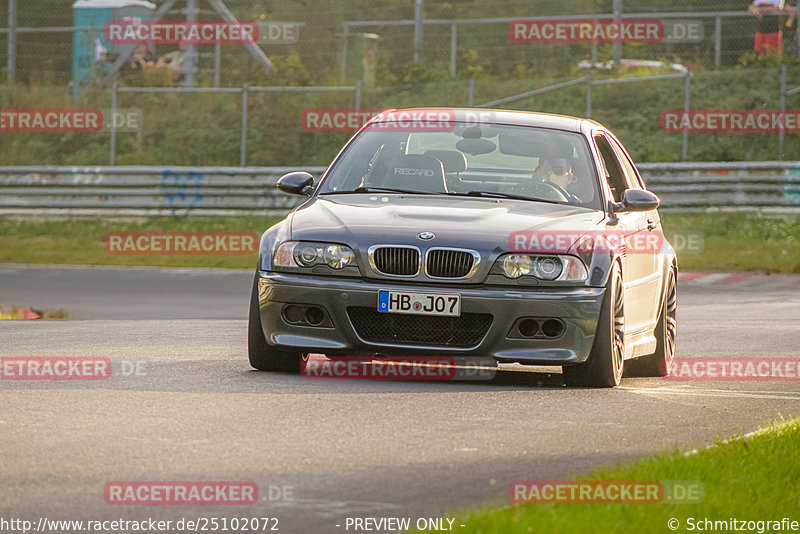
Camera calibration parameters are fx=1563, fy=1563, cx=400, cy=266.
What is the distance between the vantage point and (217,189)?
25641 mm

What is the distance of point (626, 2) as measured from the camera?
33.8 metres

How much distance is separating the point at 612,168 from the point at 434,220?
2039mm

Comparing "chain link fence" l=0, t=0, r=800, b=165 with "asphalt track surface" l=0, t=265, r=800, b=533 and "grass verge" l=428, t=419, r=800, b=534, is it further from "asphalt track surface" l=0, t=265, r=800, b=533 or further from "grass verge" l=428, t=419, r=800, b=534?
"grass verge" l=428, t=419, r=800, b=534

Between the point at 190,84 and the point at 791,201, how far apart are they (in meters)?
11.6

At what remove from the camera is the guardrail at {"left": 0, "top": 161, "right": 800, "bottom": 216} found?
79.8ft

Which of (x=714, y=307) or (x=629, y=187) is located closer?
(x=629, y=187)

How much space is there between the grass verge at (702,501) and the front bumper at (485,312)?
5.30 feet

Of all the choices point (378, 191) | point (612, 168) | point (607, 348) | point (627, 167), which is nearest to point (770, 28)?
point (627, 167)

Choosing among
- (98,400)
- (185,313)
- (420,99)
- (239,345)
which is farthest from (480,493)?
(420,99)

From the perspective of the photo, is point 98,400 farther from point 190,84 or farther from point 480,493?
point 190,84

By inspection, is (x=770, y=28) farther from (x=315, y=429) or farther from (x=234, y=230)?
(x=315, y=429)

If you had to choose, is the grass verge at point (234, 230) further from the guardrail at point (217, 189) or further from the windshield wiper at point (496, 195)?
the windshield wiper at point (496, 195)

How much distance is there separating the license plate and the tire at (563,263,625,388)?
79 cm

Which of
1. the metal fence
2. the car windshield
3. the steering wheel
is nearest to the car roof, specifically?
the car windshield
